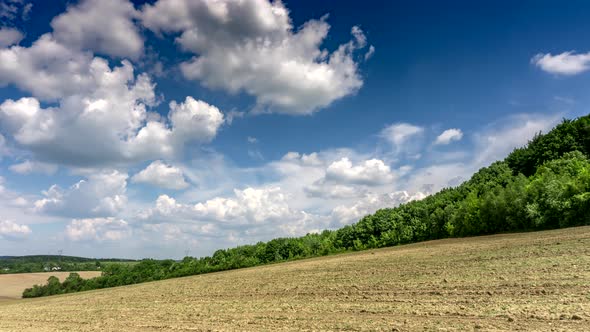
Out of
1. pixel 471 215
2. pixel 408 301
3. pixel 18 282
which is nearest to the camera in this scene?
pixel 408 301

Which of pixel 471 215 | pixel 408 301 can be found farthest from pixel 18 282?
pixel 408 301

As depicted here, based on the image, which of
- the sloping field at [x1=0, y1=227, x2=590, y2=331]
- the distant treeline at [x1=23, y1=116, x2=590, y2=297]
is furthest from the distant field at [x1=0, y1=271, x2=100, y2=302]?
the sloping field at [x1=0, y1=227, x2=590, y2=331]

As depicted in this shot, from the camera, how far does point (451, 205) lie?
41.8 meters

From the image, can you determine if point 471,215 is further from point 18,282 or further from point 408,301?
point 18,282

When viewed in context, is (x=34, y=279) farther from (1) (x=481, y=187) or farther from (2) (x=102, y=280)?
(1) (x=481, y=187)

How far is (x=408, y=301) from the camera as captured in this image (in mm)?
13352

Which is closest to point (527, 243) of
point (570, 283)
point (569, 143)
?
point (570, 283)

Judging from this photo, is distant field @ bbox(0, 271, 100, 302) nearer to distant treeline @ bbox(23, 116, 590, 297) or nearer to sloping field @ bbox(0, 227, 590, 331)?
distant treeline @ bbox(23, 116, 590, 297)

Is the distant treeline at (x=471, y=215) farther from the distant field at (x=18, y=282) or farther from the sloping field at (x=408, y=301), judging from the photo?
the sloping field at (x=408, y=301)

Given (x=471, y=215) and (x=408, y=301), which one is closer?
(x=408, y=301)

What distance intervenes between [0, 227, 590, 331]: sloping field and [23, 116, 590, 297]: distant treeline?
8.32m

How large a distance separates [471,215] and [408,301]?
27050mm

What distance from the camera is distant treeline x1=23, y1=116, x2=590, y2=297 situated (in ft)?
100

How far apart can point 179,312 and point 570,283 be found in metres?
15.9
